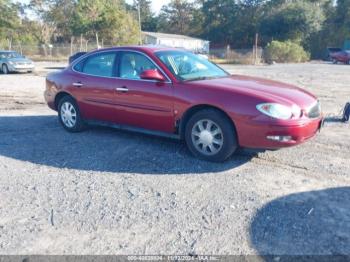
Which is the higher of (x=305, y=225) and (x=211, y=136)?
(x=211, y=136)

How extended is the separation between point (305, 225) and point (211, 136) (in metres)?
1.97

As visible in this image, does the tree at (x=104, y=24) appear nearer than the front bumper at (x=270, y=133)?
No

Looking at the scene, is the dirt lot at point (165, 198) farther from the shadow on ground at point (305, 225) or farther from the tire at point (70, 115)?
the tire at point (70, 115)

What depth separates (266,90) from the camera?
5.19 metres

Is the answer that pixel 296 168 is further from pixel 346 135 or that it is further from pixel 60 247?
pixel 60 247

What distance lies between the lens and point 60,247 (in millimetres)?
3293

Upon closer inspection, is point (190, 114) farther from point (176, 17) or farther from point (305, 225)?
point (176, 17)

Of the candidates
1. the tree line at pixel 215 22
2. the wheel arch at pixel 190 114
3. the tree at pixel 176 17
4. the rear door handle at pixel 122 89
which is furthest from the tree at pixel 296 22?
the wheel arch at pixel 190 114

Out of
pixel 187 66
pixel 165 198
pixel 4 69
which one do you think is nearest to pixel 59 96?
pixel 187 66

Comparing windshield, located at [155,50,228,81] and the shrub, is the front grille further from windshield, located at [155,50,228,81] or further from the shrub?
the shrub

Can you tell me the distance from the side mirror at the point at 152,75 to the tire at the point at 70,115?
195 cm

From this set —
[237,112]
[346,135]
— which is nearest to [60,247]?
[237,112]

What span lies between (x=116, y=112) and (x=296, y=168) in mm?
2951

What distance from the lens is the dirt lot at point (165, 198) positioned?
11.0 feet
